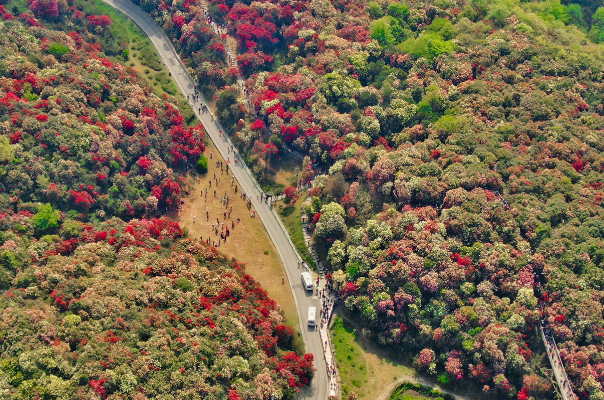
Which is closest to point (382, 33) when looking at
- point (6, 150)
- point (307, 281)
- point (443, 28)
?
point (443, 28)

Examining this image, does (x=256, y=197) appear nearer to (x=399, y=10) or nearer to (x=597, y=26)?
(x=399, y=10)

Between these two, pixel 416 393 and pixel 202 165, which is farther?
pixel 202 165

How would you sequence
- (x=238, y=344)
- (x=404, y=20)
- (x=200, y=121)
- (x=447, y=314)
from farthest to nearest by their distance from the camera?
(x=404, y=20)
(x=200, y=121)
(x=447, y=314)
(x=238, y=344)

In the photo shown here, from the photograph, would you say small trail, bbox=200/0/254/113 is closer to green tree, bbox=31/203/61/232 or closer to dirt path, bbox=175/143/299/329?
dirt path, bbox=175/143/299/329

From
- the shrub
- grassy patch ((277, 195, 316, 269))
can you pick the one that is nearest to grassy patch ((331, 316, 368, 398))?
grassy patch ((277, 195, 316, 269))

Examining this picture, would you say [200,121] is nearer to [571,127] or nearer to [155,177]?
[155,177]

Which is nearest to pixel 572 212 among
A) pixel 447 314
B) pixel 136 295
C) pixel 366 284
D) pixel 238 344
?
pixel 447 314
